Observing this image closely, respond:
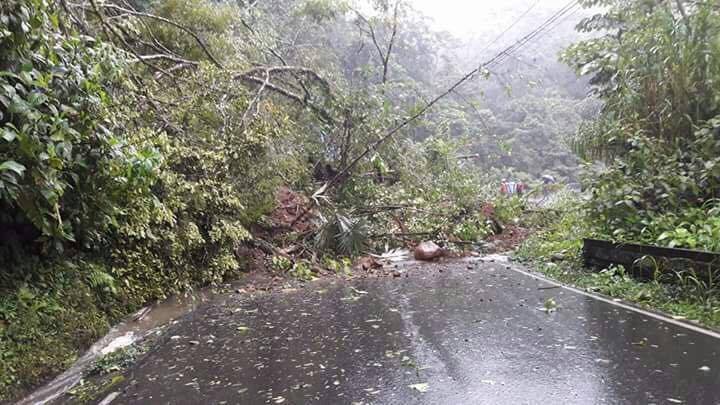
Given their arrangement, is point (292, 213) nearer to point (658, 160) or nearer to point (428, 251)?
point (428, 251)

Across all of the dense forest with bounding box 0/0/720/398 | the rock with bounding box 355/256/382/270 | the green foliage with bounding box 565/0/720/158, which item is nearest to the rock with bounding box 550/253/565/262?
the dense forest with bounding box 0/0/720/398

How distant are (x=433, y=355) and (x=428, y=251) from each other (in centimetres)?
633

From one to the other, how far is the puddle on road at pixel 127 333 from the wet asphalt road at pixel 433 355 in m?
0.32

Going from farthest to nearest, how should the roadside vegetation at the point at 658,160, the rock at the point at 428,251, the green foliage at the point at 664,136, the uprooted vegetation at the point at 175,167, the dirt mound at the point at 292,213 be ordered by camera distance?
the dirt mound at the point at 292,213 → the rock at the point at 428,251 → the green foliage at the point at 664,136 → the roadside vegetation at the point at 658,160 → the uprooted vegetation at the point at 175,167

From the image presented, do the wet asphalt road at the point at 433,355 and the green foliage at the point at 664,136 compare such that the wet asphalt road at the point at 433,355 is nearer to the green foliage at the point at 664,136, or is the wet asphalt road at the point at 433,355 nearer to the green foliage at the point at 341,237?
the green foliage at the point at 664,136

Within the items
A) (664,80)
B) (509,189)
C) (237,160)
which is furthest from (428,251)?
(509,189)

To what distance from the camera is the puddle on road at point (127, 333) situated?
12.9 ft

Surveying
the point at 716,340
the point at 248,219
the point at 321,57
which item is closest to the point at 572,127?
the point at 321,57

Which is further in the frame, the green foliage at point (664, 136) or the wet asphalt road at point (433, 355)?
the green foliage at point (664, 136)

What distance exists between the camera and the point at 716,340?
4168 millimetres

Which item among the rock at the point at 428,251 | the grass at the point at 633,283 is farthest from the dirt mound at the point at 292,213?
the grass at the point at 633,283

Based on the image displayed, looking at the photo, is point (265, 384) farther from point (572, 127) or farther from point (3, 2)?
point (572, 127)

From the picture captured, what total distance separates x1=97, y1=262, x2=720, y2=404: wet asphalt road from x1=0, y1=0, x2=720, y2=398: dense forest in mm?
1244

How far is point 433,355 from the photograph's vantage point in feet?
13.8
